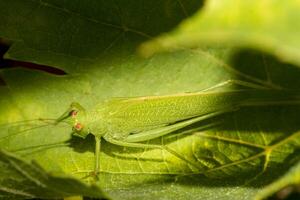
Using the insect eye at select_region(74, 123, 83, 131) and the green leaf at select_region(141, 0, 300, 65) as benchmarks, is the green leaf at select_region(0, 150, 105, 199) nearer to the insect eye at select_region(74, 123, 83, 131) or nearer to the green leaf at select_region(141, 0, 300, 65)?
the insect eye at select_region(74, 123, 83, 131)

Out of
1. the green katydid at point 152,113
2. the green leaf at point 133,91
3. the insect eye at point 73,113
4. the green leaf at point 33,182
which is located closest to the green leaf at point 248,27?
the green leaf at point 33,182

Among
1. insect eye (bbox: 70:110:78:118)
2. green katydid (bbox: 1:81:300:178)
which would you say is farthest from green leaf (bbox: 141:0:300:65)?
insect eye (bbox: 70:110:78:118)

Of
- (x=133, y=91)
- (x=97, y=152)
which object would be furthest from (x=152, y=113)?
(x=97, y=152)

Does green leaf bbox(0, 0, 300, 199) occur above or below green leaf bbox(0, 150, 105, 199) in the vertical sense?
above

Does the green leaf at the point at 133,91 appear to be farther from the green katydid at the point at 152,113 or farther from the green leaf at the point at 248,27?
the green leaf at the point at 248,27

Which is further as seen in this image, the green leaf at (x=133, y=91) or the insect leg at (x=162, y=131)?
the insect leg at (x=162, y=131)

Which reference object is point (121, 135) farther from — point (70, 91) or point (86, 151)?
point (70, 91)
